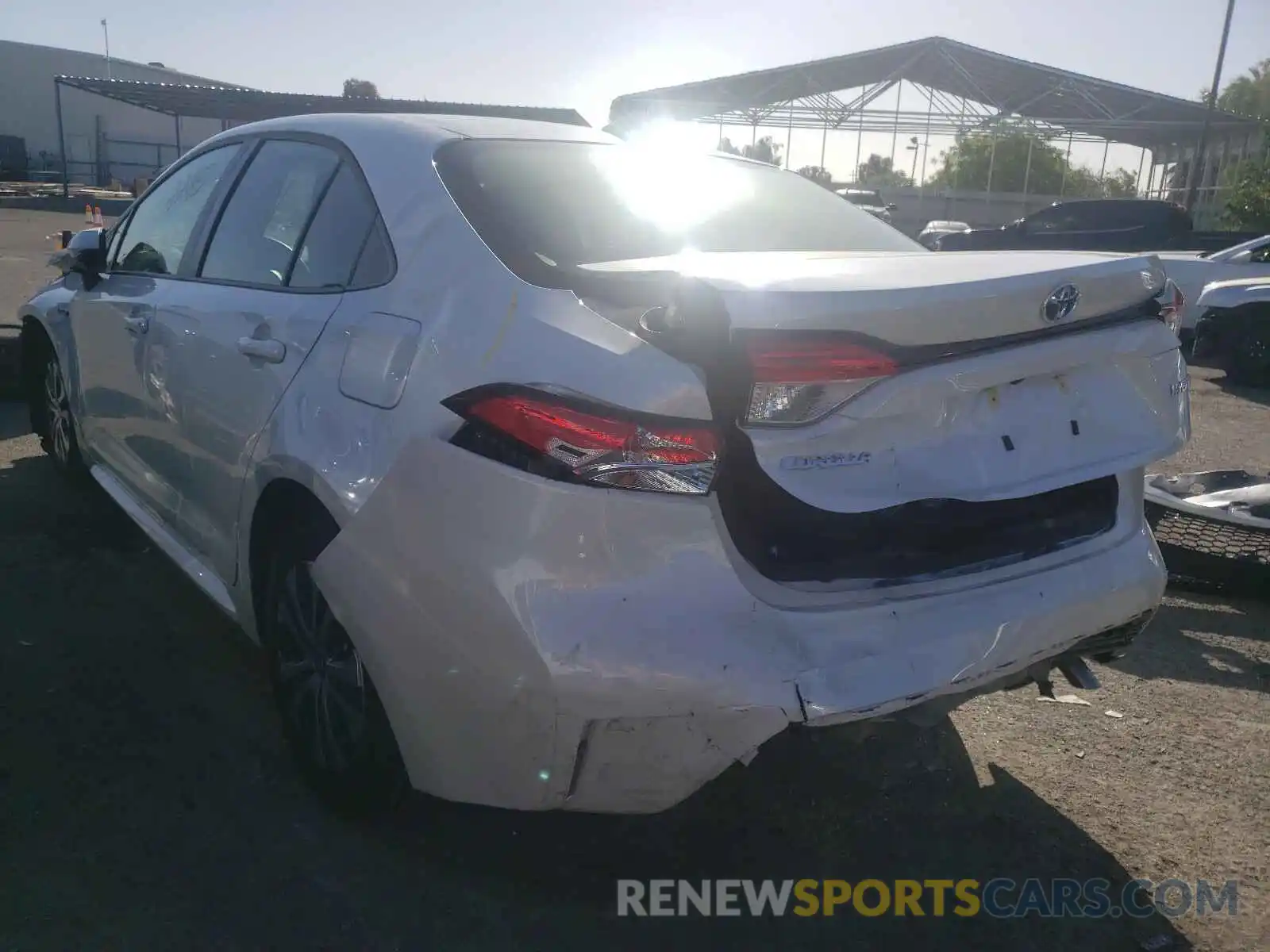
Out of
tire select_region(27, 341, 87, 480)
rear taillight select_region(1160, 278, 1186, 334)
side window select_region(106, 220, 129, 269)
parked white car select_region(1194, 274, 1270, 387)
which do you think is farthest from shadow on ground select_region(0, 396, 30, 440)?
parked white car select_region(1194, 274, 1270, 387)

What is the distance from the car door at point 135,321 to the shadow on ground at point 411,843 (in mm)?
821

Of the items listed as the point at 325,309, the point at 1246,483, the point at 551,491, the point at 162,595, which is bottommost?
the point at 162,595

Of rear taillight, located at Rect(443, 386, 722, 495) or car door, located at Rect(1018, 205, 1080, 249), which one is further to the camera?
car door, located at Rect(1018, 205, 1080, 249)

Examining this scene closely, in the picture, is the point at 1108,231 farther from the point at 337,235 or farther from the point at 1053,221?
the point at 337,235

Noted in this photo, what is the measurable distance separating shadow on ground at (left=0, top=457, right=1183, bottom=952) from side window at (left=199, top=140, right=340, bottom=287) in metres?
1.33

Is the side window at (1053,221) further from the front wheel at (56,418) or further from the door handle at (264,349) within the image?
the door handle at (264,349)

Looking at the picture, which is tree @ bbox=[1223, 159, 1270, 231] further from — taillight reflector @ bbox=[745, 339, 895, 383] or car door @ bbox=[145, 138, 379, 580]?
taillight reflector @ bbox=[745, 339, 895, 383]

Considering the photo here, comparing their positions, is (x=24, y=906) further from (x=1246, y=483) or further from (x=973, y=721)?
(x=1246, y=483)

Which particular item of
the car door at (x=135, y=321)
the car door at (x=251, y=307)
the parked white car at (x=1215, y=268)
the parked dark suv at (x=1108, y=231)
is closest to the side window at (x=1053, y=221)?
the parked dark suv at (x=1108, y=231)

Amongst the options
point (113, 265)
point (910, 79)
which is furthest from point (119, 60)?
point (113, 265)

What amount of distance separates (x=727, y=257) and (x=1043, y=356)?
74cm

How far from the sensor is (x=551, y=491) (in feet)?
6.52

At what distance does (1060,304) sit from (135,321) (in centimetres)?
308

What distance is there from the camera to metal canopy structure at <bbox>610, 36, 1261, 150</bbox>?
3133 centimetres
